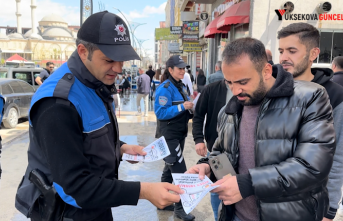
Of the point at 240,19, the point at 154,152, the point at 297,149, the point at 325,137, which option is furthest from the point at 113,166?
the point at 240,19

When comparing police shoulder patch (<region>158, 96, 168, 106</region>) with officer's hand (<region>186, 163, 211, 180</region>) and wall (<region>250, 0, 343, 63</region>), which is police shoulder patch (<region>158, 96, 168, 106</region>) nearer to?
officer's hand (<region>186, 163, 211, 180</region>)

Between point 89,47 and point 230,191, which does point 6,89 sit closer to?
point 89,47

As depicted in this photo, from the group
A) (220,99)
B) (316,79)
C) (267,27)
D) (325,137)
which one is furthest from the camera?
(267,27)

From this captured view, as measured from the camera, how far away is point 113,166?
1839 mm

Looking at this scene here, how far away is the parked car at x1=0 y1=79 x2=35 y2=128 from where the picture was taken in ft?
30.8

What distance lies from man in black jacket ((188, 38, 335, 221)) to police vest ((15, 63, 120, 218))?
72 centimetres

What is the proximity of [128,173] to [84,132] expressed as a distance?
414 centimetres

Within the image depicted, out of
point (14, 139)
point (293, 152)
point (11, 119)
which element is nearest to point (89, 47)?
point (293, 152)

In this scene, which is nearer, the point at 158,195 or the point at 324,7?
the point at 158,195

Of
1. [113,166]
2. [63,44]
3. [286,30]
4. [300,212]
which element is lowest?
[300,212]

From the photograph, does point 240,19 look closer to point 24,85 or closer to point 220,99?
point 220,99

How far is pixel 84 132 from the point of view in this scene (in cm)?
162

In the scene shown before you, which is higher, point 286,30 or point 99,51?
point 286,30

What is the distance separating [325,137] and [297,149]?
0.15 metres
